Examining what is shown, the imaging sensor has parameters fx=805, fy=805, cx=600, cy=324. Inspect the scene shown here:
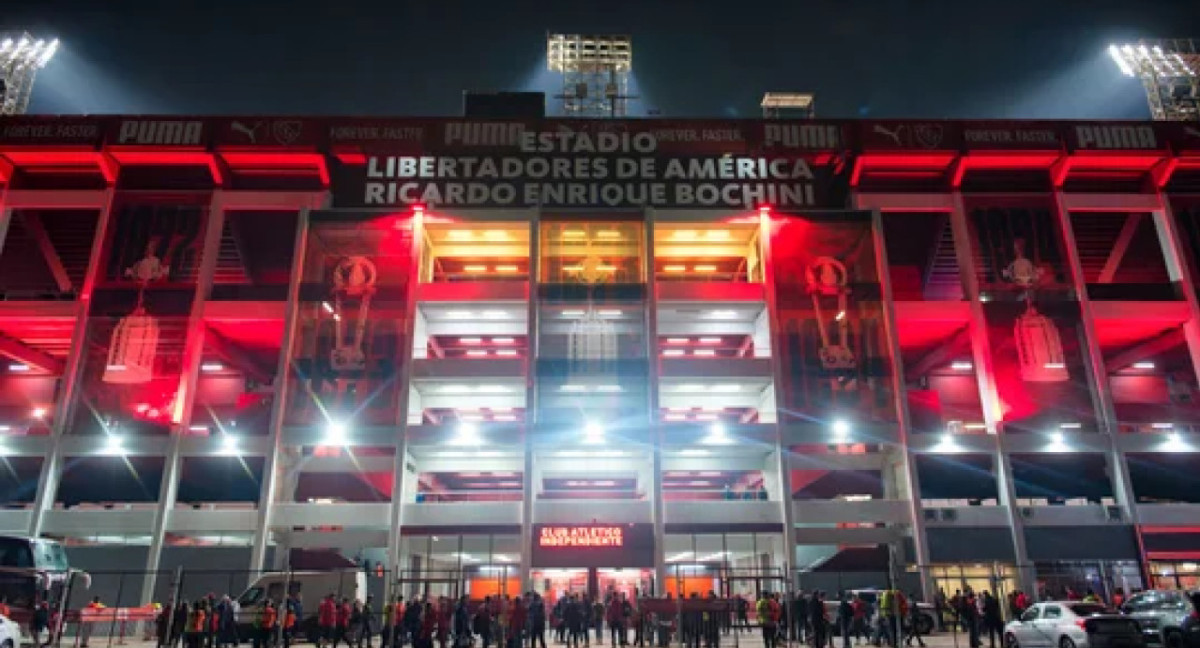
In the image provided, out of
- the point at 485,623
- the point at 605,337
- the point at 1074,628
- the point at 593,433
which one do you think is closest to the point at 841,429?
the point at 593,433

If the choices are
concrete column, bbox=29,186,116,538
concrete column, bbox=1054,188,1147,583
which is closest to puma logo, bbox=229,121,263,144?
concrete column, bbox=29,186,116,538

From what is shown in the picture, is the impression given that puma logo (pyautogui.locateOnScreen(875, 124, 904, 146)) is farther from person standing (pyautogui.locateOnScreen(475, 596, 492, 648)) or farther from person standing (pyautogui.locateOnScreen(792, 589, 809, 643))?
person standing (pyautogui.locateOnScreen(475, 596, 492, 648))

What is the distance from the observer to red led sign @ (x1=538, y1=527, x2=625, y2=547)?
41469mm

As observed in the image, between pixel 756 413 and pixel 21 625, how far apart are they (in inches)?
1478

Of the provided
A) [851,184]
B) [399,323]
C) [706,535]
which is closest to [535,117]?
[399,323]

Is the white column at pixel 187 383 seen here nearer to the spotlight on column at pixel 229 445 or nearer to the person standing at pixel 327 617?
the spotlight on column at pixel 229 445

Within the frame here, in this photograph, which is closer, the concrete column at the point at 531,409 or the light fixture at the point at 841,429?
the concrete column at the point at 531,409

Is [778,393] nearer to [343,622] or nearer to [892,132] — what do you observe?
[892,132]

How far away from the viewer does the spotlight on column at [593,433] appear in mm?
43750

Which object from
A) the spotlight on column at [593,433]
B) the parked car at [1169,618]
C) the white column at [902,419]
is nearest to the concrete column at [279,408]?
the spotlight on column at [593,433]

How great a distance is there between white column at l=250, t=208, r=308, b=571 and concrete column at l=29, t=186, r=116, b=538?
10.7 m

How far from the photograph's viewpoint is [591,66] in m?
59.4

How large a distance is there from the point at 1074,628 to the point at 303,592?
27.0m

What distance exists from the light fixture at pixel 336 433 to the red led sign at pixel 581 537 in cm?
1212
